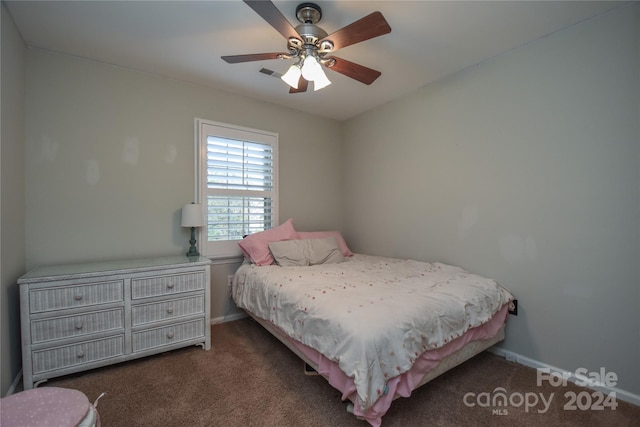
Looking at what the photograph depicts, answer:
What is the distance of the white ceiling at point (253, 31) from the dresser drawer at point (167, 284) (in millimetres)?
1857

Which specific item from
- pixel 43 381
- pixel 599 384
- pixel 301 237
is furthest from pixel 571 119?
pixel 43 381

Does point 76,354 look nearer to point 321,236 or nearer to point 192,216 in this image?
point 192,216

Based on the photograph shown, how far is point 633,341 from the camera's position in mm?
1723

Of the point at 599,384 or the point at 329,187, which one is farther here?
the point at 329,187

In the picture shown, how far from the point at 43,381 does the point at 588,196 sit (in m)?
3.94

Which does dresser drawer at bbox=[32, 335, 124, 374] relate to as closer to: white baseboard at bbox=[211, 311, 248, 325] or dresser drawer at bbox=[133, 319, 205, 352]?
dresser drawer at bbox=[133, 319, 205, 352]

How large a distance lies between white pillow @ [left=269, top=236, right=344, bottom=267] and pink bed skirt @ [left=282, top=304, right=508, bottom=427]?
888 mm

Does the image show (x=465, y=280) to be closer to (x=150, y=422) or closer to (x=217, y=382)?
(x=217, y=382)

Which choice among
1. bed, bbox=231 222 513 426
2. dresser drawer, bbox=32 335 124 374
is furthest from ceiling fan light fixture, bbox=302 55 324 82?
dresser drawer, bbox=32 335 124 374

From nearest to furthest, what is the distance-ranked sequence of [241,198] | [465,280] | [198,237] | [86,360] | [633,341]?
[633,341] → [86,360] → [465,280] → [198,237] → [241,198]

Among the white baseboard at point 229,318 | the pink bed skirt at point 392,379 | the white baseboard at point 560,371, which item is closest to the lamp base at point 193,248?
the white baseboard at point 229,318

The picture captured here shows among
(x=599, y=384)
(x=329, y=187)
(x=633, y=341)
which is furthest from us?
(x=329, y=187)

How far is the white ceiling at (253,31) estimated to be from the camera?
5.80ft

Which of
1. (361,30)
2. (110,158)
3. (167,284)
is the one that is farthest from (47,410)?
(361,30)
